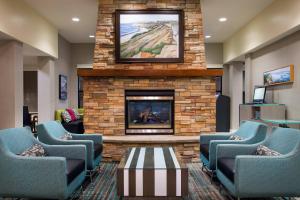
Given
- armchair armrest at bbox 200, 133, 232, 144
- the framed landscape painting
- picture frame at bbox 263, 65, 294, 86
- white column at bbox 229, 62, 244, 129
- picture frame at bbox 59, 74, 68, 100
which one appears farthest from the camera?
white column at bbox 229, 62, 244, 129

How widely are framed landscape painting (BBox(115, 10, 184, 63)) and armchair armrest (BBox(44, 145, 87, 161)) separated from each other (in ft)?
7.52

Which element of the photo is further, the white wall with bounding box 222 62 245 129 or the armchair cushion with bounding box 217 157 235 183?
the white wall with bounding box 222 62 245 129

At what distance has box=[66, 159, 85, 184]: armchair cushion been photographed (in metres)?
2.66

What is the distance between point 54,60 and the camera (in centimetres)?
789

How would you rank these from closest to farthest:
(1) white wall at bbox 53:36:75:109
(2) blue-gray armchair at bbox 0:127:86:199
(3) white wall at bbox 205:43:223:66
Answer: (2) blue-gray armchair at bbox 0:127:86:199, (1) white wall at bbox 53:36:75:109, (3) white wall at bbox 205:43:223:66

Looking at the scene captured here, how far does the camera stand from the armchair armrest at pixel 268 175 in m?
2.53

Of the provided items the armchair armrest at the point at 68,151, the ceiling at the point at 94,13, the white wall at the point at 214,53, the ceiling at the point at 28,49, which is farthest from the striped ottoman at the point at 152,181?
the white wall at the point at 214,53

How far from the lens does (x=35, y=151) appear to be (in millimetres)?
3018

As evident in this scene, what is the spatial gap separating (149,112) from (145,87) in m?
0.59

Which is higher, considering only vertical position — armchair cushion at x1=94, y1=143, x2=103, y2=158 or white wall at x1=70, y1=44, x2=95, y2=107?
white wall at x1=70, y1=44, x2=95, y2=107

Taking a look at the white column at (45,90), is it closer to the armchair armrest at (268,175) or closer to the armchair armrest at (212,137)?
the armchair armrest at (212,137)

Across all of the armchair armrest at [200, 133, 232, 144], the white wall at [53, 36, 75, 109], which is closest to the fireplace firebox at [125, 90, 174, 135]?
the armchair armrest at [200, 133, 232, 144]

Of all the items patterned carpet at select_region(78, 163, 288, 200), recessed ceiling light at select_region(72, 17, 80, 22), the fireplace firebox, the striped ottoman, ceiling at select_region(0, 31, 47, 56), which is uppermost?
recessed ceiling light at select_region(72, 17, 80, 22)

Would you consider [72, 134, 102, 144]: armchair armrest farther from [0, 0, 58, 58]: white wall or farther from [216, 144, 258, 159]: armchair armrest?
[0, 0, 58, 58]: white wall
